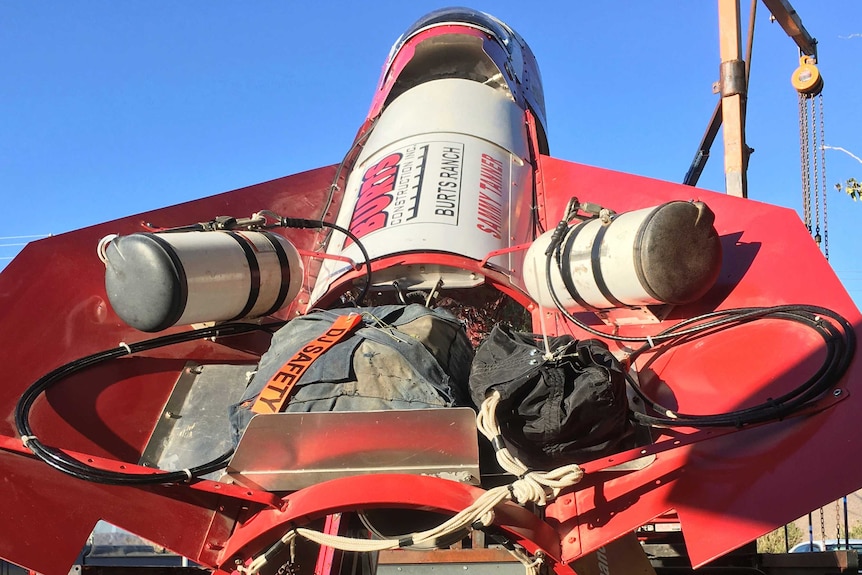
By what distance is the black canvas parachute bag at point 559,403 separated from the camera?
288 cm

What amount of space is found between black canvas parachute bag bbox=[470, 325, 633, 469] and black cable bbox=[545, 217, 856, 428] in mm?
304

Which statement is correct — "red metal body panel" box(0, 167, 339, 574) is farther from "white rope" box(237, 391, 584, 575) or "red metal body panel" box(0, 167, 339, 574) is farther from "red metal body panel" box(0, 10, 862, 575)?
"white rope" box(237, 391, 584, 575)

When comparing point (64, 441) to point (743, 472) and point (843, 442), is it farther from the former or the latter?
point (843, 442)

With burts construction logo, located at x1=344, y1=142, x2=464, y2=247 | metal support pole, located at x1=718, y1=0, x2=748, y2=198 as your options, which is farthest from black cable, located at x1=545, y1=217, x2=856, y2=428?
metal support pole, located at x1=718, y1=0, x2=748, y2=198

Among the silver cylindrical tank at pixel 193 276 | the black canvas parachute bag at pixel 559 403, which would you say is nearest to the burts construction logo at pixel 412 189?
the silver cylindrical tank at pixel 193 276

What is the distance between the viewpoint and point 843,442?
2.75 metres

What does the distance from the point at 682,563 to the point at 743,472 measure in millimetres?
3405

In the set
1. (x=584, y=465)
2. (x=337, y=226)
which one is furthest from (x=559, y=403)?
(x=337, y=226)

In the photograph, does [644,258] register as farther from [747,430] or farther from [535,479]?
[535,479]

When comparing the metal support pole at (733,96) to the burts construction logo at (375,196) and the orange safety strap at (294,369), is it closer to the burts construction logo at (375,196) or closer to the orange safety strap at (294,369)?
the burts construction logo at (375,196)

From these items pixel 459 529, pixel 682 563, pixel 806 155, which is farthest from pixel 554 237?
pixel 806 155

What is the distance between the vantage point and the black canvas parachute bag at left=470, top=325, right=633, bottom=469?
288 cm

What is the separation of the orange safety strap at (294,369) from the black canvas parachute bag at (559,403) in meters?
0.62

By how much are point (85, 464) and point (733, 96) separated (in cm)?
596
